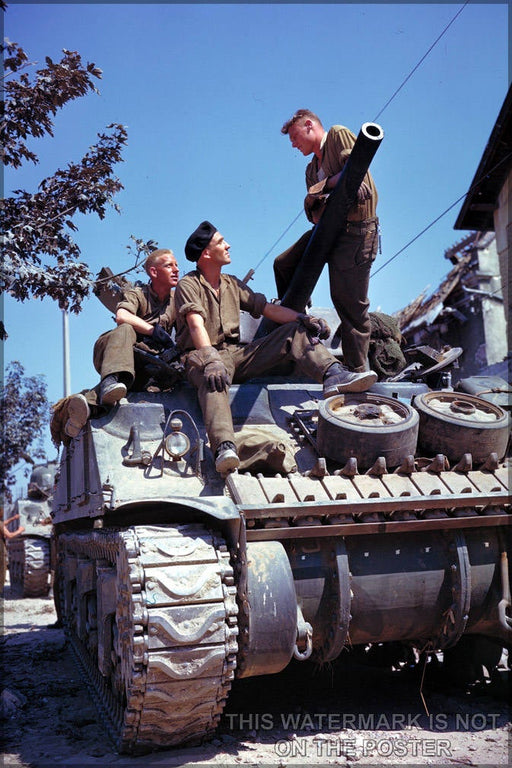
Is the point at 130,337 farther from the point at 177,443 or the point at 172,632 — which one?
the point at 172,632

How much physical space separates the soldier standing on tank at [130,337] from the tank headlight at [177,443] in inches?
24.5

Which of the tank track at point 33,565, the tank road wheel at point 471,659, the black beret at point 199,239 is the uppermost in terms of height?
the black beret at point 199,239

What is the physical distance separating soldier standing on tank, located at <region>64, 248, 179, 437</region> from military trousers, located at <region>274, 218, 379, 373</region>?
108cm

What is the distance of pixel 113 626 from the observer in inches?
203

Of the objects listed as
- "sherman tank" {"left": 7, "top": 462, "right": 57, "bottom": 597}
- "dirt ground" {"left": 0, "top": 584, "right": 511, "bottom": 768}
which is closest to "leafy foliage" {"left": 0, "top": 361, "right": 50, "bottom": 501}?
"sherman tank" {"left": 7, "top": 462, "right": 57, "bottom": 597}

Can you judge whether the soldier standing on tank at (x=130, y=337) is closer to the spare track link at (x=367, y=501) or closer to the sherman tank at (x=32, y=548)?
the spare track link at (x=367, y=501)

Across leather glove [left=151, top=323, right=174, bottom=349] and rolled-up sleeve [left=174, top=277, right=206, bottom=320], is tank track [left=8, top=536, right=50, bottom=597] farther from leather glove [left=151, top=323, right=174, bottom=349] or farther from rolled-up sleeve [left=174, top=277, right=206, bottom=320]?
rolled-up sleeve [left=174, top=277, right=206, bottom=320]

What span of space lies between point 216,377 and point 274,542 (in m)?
1.27

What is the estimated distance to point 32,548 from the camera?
15.4 meters

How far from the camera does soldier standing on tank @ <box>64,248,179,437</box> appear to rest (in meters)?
5.58

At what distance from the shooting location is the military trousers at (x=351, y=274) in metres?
6.68

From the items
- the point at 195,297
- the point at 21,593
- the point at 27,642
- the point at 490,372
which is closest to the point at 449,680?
the point at 195,297

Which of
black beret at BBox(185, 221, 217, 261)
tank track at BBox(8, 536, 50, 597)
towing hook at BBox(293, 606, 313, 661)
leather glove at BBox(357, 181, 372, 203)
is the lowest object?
tank track at BBox(8, 536, 50, 597)

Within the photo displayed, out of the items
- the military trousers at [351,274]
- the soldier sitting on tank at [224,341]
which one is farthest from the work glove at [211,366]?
the military trousers at [351,274]
